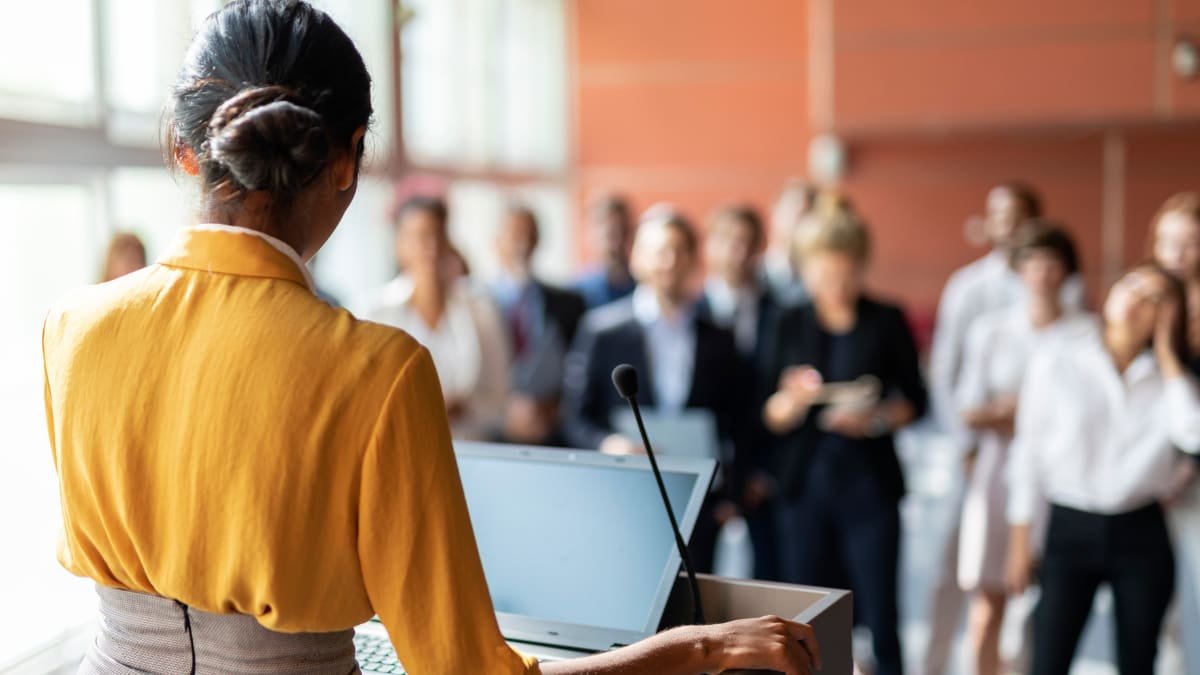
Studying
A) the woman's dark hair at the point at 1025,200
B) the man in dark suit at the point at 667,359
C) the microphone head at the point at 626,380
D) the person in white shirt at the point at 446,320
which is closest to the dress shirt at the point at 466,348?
the person in white shirt at the point at 446,320

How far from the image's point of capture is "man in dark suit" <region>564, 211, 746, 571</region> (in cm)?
327

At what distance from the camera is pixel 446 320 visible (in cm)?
360

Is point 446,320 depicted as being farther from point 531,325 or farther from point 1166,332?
point 1166,332

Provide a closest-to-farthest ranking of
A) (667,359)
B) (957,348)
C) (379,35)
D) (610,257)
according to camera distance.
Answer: (667,359) < (957,348) < (379,35) < (610,257)

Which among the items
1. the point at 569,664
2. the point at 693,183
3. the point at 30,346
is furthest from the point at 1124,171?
the point at 569,664

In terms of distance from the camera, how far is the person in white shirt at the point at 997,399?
328 cm

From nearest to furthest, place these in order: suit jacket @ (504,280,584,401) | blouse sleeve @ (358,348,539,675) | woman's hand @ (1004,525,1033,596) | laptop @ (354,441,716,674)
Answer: blouse sleeve @ (358,348,539,675) < laptop @ (354,441,716,674) < woman's hand @ (1004,525,1033,596) < suit jacket @ (504,280,584,401)

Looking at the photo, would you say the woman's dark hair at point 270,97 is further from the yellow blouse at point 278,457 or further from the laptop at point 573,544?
the laptop at point 573,544

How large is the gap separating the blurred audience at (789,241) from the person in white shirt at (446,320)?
1110mm

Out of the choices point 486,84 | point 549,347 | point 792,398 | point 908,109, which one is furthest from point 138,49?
point 908,109

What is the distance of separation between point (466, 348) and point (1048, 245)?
1673 mm

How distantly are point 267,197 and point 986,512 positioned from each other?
8.91 feet

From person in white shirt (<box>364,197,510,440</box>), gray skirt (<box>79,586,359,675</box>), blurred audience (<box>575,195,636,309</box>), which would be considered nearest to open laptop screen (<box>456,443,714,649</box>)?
gray skirt (<box>79,586,359,675</box>)

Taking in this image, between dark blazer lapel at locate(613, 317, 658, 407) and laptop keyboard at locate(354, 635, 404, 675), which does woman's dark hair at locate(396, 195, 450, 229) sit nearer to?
dark blazer lapel at locate(613, 317, 658, 407)
